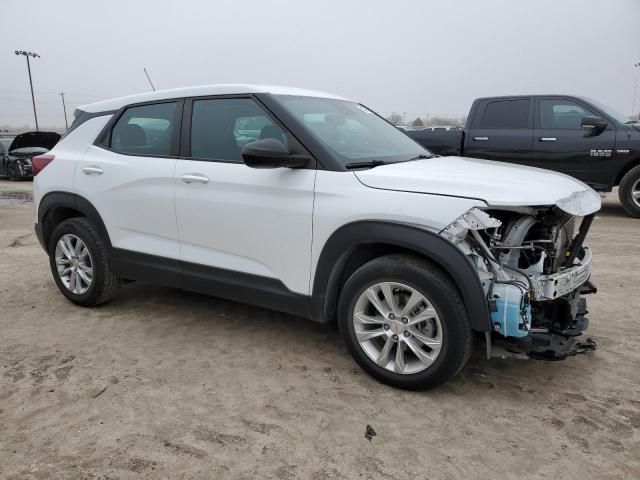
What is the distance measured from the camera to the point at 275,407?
284cm

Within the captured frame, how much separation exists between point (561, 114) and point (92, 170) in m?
7.31

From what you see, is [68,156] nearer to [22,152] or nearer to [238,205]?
[238,205]

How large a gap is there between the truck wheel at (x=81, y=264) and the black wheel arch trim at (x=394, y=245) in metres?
2.03

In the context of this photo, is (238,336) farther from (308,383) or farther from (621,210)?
(621,210)

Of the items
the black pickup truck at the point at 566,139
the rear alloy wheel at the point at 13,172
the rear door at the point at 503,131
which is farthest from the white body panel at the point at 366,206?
the rear alloy wheel at the point at 13,172

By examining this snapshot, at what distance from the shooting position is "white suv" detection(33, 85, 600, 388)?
8.88ft

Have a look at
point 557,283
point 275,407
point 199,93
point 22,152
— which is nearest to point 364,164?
point 557,283

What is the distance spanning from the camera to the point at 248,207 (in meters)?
3.32

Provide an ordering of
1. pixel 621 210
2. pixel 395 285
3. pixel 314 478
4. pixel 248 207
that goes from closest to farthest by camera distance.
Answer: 1. pixel 314 478
2. pixel 395 285
3. pixel 248 207
4. pixel 621 210

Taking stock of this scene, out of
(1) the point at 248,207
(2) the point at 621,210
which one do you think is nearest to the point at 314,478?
(1) the point at 248,207

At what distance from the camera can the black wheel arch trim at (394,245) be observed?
2641 mm

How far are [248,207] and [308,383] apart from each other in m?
1.16

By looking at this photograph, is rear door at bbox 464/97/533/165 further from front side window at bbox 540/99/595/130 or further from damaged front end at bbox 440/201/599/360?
damaged front end at bbox 440/201/599/360

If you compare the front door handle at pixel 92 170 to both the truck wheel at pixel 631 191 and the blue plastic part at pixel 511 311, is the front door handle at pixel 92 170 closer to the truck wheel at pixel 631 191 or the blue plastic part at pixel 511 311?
the blue plastic part at pixel 511 311
